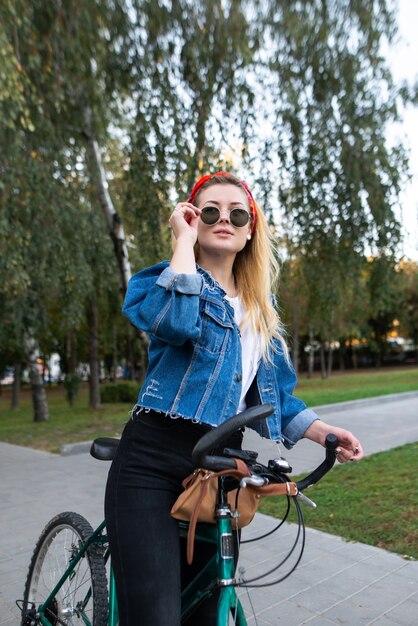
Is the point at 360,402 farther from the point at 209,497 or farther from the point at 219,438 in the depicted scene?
the point at 219,438

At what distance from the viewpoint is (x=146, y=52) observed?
8102mm

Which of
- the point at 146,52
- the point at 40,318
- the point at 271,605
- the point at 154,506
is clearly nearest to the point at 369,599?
the point at 271,605

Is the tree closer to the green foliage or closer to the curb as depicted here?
the green foliage

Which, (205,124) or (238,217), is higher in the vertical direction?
(205,124)

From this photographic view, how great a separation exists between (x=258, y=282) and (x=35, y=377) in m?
12.5

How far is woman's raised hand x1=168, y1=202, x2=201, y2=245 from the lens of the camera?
68.9 inches

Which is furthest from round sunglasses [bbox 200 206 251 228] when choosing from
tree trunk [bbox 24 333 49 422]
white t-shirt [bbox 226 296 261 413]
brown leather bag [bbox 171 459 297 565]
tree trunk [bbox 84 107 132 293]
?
tree trunk [bbox 24 333 49 422]

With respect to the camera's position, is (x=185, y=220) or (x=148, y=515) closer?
(x=148, y=515)

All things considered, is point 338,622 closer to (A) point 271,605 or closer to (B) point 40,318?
(A) point 271,605

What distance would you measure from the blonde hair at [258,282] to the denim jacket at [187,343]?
0.50 feet

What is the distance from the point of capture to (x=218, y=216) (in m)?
1.85

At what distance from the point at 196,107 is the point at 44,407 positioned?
8579 millimetres

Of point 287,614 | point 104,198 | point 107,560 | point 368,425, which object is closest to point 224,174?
point 107,560

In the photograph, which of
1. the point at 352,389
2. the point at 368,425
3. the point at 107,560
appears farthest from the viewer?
the point at 352,389
